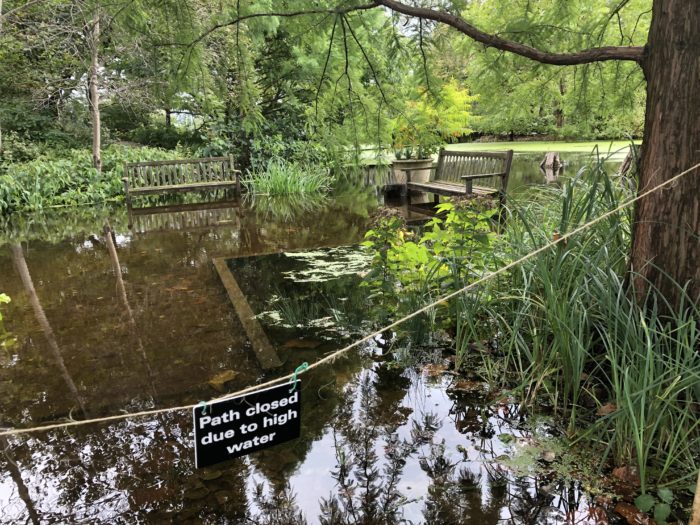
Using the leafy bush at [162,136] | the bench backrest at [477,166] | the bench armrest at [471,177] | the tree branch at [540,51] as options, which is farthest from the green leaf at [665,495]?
the leafy bush at [162,136]

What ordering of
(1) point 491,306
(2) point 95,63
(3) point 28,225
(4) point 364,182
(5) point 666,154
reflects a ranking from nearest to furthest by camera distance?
(5) point 666,154, (1) point 491,306, (3) point 28,225, (2) point 95,63, (4) point 364,182

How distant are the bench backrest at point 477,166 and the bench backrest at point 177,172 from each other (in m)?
4.44

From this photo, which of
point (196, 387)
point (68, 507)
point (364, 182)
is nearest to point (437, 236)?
point (196, 387)

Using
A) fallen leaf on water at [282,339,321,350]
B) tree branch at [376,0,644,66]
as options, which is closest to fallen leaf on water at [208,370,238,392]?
fallen leaf on water at [282,339,321,350]

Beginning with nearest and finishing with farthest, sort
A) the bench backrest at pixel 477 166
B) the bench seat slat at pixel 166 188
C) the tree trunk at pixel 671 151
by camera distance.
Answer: the tree trunk at pixel 671 151, the bench backrest at pixel 477 166, the bench seat slat at pixel 166 188

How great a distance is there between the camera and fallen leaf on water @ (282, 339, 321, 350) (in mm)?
3637

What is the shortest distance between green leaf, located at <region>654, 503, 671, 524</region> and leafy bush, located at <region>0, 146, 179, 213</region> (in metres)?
10.5

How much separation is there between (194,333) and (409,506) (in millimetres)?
2316

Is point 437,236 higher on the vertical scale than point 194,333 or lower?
higher

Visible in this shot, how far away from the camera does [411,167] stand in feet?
36.9

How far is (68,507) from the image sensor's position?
217 centimetres

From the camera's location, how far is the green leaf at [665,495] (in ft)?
6.50

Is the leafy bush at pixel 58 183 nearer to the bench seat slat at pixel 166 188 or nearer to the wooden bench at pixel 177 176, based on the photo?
the wooden bench at pixel 177 176

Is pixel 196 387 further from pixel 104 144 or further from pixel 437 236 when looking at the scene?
pixel 104 144
